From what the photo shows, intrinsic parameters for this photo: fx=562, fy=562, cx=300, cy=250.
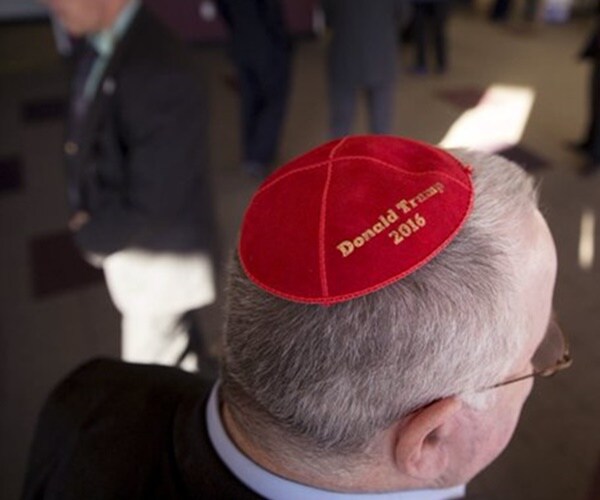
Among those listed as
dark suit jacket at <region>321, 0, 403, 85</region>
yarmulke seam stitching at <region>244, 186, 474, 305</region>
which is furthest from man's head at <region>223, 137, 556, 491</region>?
dark suit jacket at <region>321, 0, 403, 85</region>

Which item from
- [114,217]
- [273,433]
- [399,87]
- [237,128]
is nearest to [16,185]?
[237,128]

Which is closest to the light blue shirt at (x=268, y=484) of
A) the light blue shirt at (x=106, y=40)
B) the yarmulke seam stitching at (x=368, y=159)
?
the yarmulke seam stitching at (x=368, y=159)

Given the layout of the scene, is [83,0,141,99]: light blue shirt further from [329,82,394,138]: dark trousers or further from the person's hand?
[329,82,394,138]: dark trousers

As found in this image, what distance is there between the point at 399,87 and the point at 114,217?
12.2ft

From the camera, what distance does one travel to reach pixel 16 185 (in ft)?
11.1

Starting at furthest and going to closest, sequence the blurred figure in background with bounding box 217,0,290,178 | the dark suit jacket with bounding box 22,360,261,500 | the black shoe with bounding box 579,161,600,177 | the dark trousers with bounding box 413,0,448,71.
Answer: the dark trousers with bounding box 413,0,448,71
the black shoe with bounding box 579,161,600,177
the blurred figure in background with bounding box 217,0,290,178
the dark suit jacket with bounding box 22,360,261,500

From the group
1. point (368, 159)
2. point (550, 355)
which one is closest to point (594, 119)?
point (550, 355)

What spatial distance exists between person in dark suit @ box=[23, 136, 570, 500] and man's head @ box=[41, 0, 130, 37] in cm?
85

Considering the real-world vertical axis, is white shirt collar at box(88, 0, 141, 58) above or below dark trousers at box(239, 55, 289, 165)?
above

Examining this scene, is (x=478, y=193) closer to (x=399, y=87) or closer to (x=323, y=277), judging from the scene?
(x=323, y=277)

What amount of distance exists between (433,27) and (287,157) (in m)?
2.44

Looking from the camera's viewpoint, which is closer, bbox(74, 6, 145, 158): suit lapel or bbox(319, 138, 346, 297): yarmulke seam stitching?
bbox(319, 138, 346, 297): yarmulke seam stitching

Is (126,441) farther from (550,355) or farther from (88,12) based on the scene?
(88,12)

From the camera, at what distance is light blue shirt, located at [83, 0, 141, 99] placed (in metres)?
1.27
